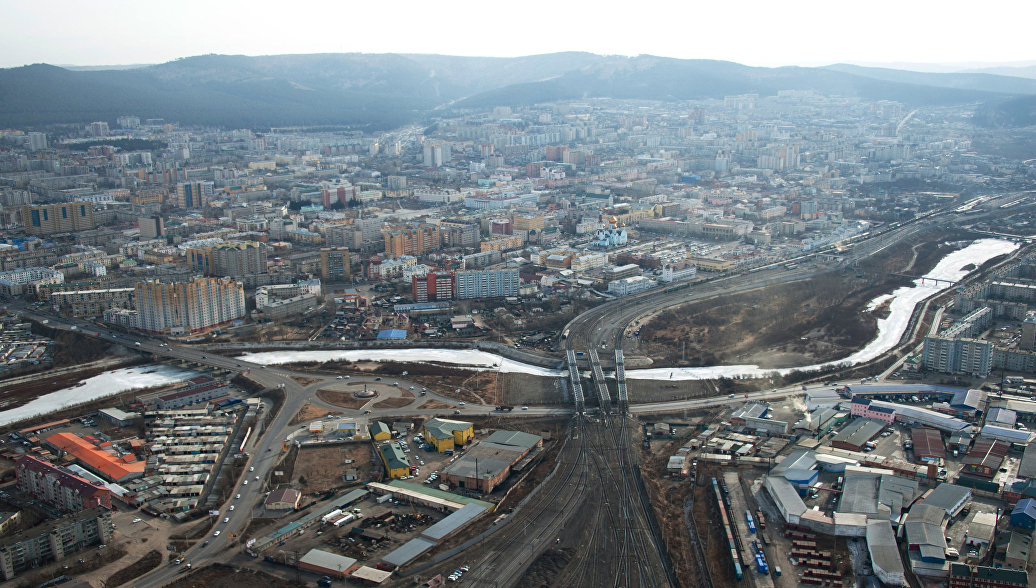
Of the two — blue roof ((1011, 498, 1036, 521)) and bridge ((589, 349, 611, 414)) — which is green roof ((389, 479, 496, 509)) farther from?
blue roof ((1011, 498, 1036, 521))

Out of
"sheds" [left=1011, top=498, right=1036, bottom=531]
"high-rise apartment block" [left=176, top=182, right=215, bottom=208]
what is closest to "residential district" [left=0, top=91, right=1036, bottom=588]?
"sheds" [left=1011, top=498, right=1036, bottom=531]

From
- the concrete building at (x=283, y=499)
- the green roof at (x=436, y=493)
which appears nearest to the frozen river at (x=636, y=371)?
the green roof at (x=436, y=493)

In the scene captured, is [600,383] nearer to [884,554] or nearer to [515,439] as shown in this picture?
[515,439]

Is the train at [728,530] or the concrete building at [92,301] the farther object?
the concrete building at [92,301]

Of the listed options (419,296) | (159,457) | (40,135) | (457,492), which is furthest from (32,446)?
(40,135)

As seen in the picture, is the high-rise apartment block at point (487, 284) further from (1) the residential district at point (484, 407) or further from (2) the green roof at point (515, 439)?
(2) the green roof at point (515, 439)

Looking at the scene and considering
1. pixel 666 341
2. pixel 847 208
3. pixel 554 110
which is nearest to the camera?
pixel 666 341

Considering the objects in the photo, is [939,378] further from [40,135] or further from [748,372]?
[40,135]
